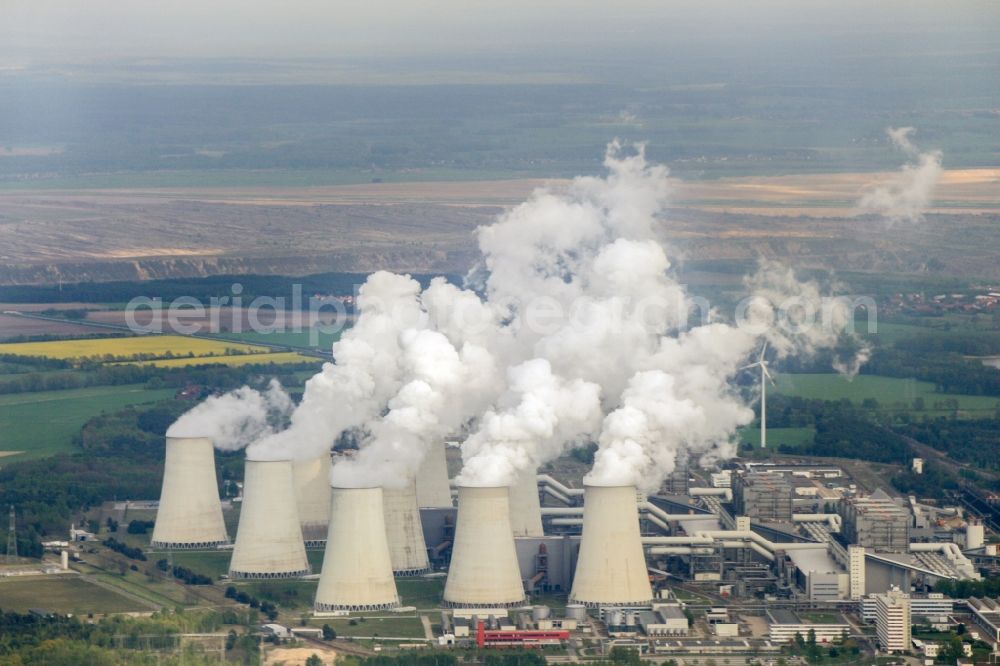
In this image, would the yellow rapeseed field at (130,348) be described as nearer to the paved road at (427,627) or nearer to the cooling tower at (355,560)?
the cooling tower at (355,560)

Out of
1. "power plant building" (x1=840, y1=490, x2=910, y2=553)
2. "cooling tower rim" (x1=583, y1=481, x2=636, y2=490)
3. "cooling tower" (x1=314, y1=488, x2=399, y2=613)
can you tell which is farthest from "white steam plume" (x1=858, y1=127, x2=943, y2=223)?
"cooling tower" (x1=314, y1=488, x2=399, y2=613)

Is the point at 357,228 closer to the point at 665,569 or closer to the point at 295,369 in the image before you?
the point at 295,369

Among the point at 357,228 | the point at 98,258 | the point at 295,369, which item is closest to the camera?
the point at 295,369

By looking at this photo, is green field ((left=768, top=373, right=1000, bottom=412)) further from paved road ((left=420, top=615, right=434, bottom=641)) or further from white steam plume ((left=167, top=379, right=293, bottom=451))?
paved road ((left=420, top=615, right=434, bottom=641))

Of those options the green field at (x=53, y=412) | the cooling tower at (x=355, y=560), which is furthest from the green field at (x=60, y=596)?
the green field at (x=53, y=412)

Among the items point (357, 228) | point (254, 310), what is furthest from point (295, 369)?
point (357, 228)

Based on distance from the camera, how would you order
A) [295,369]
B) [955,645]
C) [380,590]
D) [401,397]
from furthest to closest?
[295,369], [401,397], [380,590], [955,645]

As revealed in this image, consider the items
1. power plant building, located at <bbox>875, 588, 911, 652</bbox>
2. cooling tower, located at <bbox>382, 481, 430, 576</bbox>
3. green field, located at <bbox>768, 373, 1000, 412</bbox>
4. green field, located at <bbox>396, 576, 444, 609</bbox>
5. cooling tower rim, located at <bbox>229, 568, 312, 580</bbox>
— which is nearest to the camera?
power plant building, located at <bbox>875, 588, 911, 652</bbox>

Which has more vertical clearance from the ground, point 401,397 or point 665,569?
point 401,397
